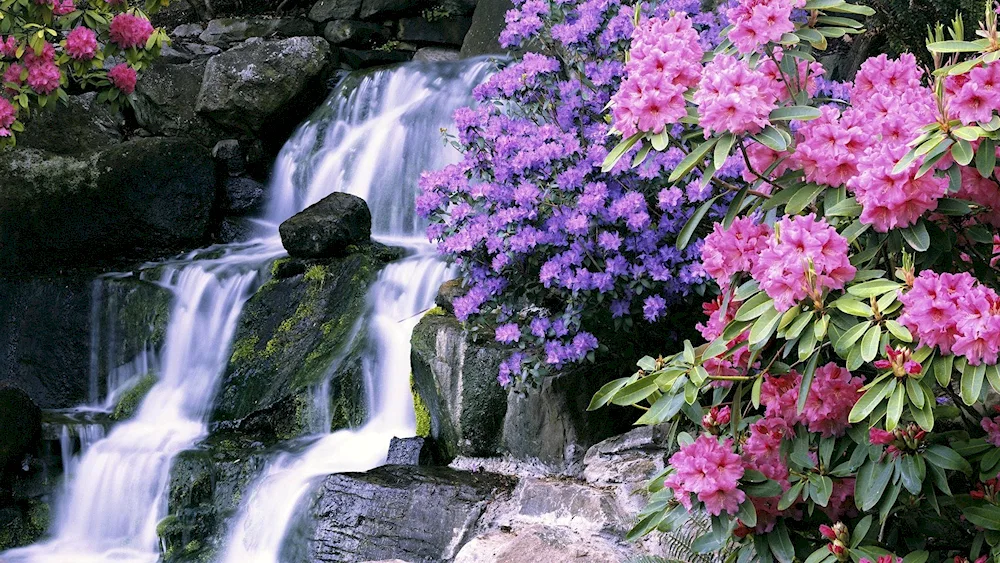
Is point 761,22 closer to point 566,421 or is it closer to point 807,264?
point 807,264

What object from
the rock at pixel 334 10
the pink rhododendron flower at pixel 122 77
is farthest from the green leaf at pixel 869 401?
the rock at pixel 334 10

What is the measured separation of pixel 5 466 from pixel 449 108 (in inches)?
170

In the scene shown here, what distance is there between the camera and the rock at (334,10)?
11195 mm

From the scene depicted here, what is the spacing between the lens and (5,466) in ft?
20.9

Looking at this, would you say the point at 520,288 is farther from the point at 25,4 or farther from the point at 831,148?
the point at 25,4

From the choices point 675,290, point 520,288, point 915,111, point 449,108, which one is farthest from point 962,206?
point 449,108

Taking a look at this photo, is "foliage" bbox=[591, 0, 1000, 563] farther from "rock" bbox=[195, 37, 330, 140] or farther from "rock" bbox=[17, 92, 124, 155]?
"rock" bbox=[195, 37, 330, 140]

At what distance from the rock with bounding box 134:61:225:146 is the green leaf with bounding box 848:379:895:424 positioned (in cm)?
837

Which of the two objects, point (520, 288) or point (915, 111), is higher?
point (915, 111)

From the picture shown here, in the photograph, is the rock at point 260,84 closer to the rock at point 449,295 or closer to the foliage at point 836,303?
the rock at point 449,295

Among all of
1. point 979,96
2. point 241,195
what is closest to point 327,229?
point 241,195

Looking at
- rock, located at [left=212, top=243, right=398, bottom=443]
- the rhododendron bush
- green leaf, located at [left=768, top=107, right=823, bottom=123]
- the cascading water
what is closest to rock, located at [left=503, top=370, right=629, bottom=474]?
the cascading water

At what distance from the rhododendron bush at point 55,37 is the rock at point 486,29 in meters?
4.17

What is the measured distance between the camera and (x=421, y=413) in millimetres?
5699
